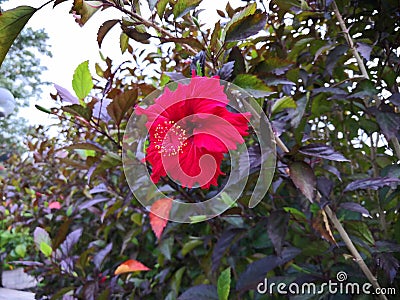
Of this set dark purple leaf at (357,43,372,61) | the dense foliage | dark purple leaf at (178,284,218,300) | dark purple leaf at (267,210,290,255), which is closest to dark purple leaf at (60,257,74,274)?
the dense foliage

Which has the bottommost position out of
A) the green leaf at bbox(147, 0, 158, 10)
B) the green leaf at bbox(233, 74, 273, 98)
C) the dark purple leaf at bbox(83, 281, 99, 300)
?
the dark purple leaf at bbox(83, 281, 99, 300)

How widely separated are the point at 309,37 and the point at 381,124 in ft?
0.93

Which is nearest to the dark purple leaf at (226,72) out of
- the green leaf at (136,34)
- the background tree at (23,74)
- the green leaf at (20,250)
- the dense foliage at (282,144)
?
the dense foliage at (282,144)

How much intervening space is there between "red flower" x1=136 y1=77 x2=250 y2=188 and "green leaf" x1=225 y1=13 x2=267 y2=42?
0.12 metres

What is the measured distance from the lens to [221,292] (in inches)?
25.7

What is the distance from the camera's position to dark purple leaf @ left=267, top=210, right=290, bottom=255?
0.58 m

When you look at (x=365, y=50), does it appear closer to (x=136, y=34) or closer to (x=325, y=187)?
(x=325, y=187)

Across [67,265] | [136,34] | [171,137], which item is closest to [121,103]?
[136,34]

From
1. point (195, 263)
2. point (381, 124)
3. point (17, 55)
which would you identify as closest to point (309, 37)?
point (381, 124)

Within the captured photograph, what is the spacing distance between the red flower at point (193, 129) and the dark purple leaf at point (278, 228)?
0.84 ft

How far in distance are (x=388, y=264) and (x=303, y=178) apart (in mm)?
198

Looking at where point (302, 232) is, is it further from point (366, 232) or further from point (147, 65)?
point (147, 65)

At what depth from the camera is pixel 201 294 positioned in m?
0.75

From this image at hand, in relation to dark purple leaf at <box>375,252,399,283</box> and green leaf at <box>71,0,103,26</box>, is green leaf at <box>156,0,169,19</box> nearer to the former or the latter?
green leaf at <box>71,0,103,26</box>
